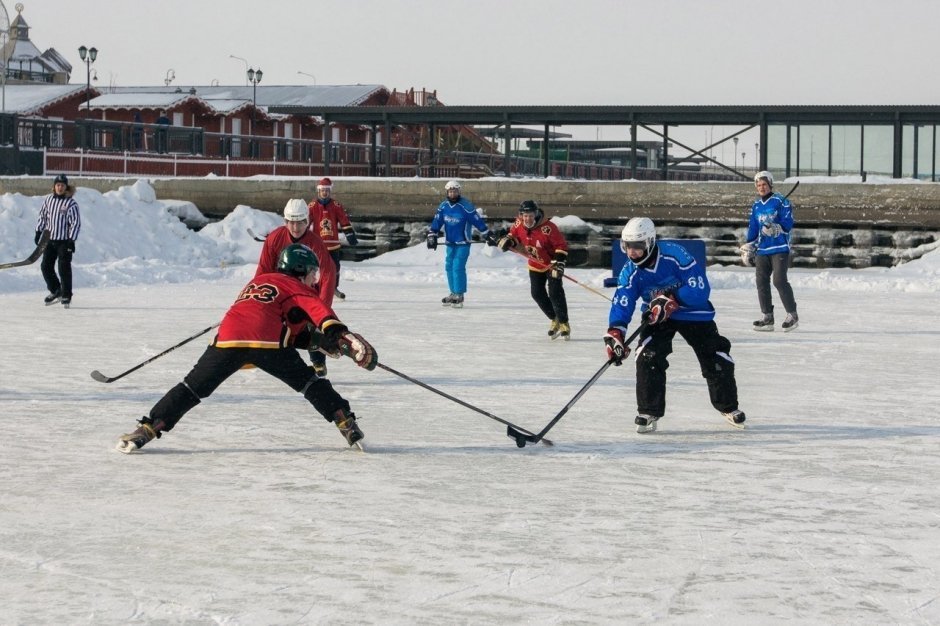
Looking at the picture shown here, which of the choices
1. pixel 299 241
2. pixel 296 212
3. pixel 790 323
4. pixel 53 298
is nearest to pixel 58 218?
pixel 53 298

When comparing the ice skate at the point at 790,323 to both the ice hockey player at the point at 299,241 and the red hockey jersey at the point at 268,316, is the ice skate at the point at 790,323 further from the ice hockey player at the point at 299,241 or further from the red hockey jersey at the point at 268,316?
the red hockey jersey at the point at 268,316

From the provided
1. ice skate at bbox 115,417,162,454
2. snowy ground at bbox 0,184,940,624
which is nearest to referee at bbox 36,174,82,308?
snowy ground at bbox 0,184,940,624

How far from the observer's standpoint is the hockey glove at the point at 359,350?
18.4ft

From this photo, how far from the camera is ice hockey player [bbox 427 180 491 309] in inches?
572

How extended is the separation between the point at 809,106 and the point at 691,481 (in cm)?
2023

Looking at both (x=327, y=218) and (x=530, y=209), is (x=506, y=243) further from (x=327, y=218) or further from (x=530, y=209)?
(x=327, y=218)

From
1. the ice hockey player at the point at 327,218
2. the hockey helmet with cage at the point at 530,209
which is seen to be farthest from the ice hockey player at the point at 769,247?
the ice hockey player at the point at 327,218

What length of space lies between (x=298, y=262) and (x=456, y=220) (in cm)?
859

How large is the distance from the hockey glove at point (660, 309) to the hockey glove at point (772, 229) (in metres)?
5.63

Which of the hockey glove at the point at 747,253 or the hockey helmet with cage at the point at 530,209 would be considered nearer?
the hockey helmet with cage at the point at 530,209

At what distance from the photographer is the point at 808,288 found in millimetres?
17906

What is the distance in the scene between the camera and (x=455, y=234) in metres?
14.6

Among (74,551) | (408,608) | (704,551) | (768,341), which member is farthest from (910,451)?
(768,341)

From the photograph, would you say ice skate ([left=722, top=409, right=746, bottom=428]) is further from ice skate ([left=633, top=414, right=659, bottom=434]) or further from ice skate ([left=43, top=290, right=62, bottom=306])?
ice skate ([left=43, top=290, right=62, bottom=306])
